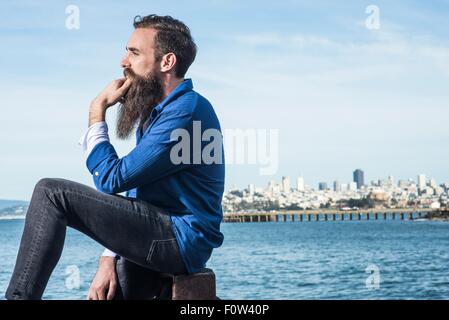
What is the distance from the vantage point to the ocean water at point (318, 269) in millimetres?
37125

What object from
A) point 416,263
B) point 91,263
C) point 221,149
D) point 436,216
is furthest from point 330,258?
point 436,216

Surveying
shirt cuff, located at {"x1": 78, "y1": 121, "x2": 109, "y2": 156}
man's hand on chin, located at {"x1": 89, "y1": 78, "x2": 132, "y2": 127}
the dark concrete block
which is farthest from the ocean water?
shirt cuff, located at {"x1": 78, "y1": 121, "x2": 109, "y2": 156}

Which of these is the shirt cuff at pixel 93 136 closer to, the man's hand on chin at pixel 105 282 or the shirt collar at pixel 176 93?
the shirt collar at pixel 176 93

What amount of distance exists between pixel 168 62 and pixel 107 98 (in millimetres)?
336

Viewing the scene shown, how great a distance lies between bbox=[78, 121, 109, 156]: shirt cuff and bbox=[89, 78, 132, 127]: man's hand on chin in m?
0.05

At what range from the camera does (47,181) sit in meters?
3.08

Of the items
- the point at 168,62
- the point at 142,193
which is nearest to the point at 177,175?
the point at 142,193

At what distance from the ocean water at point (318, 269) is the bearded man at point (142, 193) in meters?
19.6

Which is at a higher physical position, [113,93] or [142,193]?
[113,93]

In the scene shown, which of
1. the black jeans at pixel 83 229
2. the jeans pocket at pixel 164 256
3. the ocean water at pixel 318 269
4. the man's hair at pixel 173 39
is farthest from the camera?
the ocean water at pixel 318 269

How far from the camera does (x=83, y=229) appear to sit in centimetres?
315

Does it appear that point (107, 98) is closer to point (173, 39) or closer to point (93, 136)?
point (93, 136)

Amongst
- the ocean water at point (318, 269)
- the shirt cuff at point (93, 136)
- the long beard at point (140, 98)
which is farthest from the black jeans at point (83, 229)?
the ocean water at point (318, 269)
